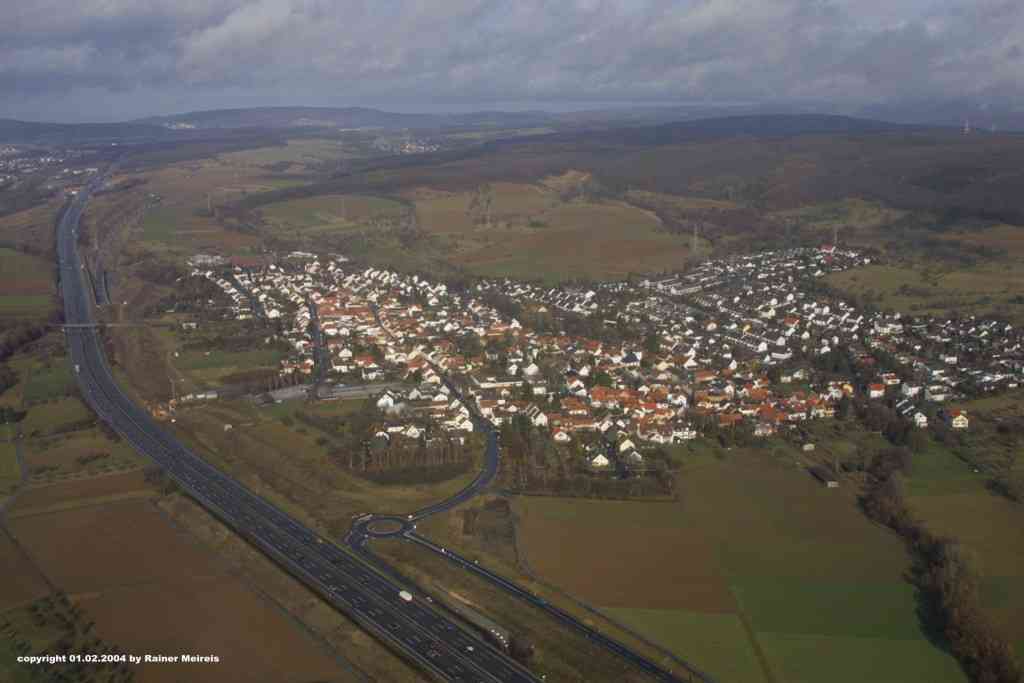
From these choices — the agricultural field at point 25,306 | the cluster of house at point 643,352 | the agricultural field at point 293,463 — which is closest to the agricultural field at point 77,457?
the agricultural field at point 293,463

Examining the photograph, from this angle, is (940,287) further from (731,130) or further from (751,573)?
(731,130)

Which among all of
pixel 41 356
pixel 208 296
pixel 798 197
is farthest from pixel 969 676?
pixel 798 197

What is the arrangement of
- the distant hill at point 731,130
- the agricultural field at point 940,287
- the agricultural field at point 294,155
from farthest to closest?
1. the distant hill at point 731,130
2. the agricultural field at point 294,155
3. the agricultural field at point 940,287

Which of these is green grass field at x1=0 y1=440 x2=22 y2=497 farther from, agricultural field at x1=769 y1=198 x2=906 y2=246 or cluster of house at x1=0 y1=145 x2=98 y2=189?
cluster of house at x1=0 y1=145 x2=98 y2=189

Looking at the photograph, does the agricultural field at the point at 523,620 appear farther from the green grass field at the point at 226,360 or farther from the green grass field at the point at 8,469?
the green grass field at the point at 226,360

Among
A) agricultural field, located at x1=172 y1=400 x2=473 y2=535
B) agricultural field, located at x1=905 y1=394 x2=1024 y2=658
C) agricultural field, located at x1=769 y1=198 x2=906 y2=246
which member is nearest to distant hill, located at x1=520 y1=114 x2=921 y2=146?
agricultural field, located at x1=769 y1=198 x2=906 y2=246

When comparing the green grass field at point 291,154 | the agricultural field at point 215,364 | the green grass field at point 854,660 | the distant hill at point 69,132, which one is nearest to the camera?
the green grass field at point 854,660
